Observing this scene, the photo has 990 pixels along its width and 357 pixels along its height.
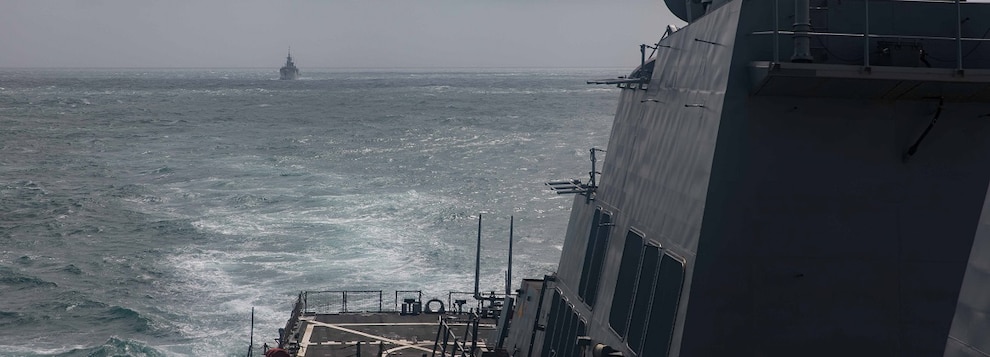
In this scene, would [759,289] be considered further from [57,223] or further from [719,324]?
[57,223]

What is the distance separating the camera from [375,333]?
29812mm

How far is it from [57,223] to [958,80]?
65.0 m

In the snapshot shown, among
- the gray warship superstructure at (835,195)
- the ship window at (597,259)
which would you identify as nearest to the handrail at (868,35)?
the gray warship superstructure at (835,195)

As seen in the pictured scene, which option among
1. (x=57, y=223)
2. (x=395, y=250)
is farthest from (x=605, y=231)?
(x=57, y=223)

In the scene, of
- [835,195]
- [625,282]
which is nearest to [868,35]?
[835,195]

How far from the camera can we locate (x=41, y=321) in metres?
45.1

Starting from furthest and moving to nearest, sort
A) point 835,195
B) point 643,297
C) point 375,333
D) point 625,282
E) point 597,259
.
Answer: point 375,333 < point 597,259 < point 625,282 < point 643,297 < point 835,195

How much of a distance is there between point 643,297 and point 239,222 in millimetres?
55877

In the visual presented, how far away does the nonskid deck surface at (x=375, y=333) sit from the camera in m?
27.2

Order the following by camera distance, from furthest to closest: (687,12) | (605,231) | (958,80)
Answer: (687,12) < (605,231) < (958,80)

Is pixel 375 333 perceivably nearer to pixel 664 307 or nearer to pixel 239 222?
pixel 664 307

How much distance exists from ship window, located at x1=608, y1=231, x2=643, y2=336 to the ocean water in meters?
29.5

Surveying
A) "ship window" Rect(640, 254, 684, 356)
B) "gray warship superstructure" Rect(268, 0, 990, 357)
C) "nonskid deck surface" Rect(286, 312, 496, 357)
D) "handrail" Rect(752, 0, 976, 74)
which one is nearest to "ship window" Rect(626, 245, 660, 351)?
"ship window" Rect(640, 254, 684, 356)

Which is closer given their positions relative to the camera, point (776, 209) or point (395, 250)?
point (776, 209)
